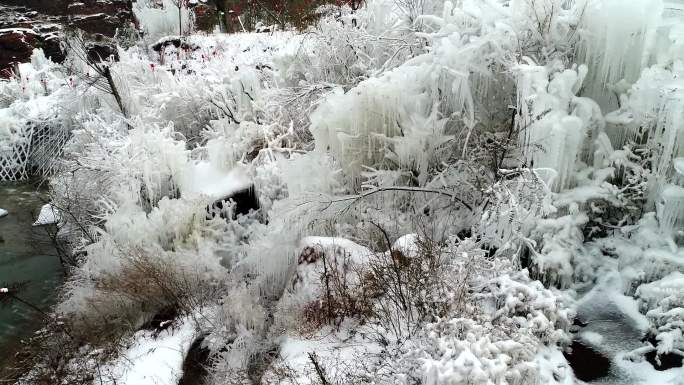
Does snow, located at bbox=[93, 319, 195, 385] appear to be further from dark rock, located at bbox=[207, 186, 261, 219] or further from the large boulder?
the large boulder

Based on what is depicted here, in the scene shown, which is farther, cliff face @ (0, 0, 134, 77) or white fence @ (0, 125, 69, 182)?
cliff face @ (0, 0, 134, 77)

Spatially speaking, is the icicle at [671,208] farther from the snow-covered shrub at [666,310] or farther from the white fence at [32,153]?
the white fence at [32,153]

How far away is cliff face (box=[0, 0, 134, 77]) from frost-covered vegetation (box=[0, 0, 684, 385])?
9617 mm

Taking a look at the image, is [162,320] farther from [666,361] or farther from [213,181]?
[666,361]

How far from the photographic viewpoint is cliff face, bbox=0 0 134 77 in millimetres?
14125

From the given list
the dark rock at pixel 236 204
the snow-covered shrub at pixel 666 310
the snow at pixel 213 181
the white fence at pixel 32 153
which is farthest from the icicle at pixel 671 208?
the white fence at pixel 32 153

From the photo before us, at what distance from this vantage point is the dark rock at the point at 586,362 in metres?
3.56

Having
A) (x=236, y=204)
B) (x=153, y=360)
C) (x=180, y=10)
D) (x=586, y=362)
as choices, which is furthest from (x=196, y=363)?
(x=180, y=10)

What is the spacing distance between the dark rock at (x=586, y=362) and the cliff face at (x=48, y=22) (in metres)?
14.5

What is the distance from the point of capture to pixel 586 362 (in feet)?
12.0

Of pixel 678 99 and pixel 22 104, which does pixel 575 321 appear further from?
pixel 22 104

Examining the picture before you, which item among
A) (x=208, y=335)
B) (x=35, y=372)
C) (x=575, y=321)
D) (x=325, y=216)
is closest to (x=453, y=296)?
(x=575, y=321)

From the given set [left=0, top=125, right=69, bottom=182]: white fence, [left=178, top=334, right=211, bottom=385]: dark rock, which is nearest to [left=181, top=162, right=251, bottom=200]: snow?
[left=178, top=334, right=211, bottom=385]: dark rock

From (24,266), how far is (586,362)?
306 inches
